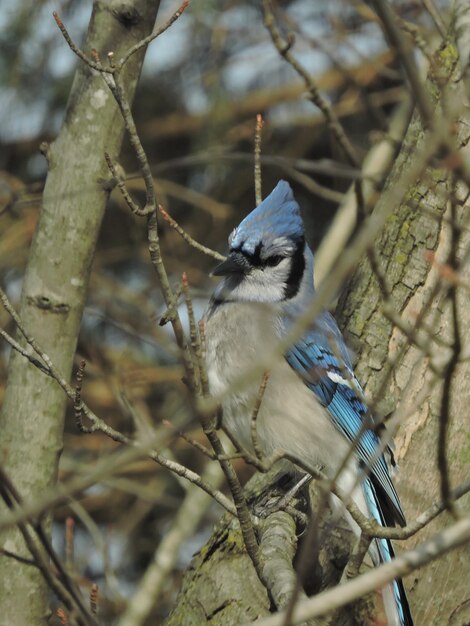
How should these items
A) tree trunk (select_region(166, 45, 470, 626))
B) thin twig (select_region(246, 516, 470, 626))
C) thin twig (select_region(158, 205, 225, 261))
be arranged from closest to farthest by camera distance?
thin twig (select_region(246, 516, 470, 626))
thin twig (select_region(158, 205, 225, 261))
tree trunk (select_region(166, 45, 470, 626))

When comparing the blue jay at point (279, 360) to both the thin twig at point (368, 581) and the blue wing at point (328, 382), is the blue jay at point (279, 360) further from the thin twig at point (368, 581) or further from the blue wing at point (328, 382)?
the thin twig at point (368, 581)

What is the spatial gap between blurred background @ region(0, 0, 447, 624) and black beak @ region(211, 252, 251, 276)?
94cm

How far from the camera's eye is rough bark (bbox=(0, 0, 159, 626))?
2.53 meters

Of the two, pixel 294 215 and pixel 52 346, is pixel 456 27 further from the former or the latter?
pixel 52 346

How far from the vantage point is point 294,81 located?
4305 mm

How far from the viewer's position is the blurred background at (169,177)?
405 cm

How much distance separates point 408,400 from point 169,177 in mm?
2057

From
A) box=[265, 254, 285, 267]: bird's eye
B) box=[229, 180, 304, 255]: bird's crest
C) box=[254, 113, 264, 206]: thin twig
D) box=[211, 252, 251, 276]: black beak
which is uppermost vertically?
box=[254, 113, 264, 206]: thin twig

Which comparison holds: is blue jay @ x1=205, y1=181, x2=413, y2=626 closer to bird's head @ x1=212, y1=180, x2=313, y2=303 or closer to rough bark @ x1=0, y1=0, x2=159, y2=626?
bird's head @ x1=212, y1=180, x2=313, y2=303

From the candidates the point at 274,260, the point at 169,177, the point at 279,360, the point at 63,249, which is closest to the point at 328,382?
the point at 279,360

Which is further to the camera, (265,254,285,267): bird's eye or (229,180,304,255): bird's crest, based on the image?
(265,254,285,267): bird's eye

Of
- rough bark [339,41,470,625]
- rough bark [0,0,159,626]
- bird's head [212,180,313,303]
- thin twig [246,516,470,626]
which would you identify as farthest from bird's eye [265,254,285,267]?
thin twig [246,516,470,626]

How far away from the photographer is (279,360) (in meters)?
2.91

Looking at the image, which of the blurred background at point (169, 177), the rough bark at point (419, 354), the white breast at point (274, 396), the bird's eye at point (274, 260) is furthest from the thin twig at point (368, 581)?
the blurred background at point (169, 177)
